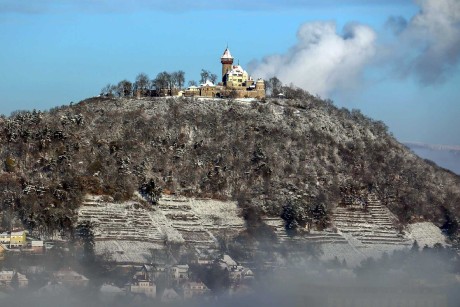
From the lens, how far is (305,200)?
7706 centimetres

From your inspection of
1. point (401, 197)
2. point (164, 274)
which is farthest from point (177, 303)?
A: point (401, 197)

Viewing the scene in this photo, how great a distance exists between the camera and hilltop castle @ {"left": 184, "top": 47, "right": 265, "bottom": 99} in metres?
86.6

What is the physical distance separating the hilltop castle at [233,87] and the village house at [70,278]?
24.4m

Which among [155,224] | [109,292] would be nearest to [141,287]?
[109,292]

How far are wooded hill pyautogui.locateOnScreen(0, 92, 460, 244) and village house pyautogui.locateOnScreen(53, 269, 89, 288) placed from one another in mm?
6641

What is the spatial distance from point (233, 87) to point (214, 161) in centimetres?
976

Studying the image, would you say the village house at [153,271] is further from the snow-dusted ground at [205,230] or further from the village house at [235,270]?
the village house at [235,270]

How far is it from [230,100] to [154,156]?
8307 millimetres

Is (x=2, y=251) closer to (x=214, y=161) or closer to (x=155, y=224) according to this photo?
(x=155, y=224)

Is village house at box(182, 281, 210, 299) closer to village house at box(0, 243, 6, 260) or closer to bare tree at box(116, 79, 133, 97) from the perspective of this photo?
village house at box(0, 243, 6, 260)

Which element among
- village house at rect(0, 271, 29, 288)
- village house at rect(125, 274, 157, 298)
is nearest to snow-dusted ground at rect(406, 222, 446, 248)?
village house at rect(125, 274, 157, 298)

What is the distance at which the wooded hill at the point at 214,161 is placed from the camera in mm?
74438

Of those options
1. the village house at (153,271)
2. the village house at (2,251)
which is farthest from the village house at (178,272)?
the village house at (2,251)

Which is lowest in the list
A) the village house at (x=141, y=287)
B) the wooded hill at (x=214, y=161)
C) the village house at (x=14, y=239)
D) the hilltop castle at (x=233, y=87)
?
the village house at (x=141, y=287)
